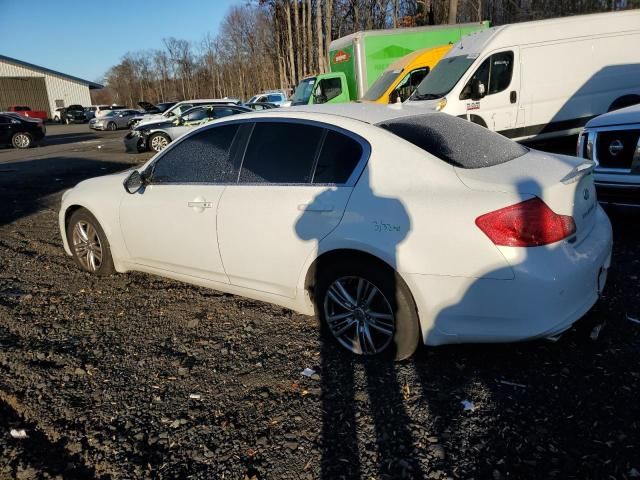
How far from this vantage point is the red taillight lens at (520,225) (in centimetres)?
262

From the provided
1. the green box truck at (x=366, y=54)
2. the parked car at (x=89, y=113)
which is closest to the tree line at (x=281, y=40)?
the green box truck at (x=366, y=54)

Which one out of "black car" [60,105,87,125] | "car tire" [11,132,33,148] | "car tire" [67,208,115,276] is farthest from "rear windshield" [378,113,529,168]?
"black car" [60,105,87,125]

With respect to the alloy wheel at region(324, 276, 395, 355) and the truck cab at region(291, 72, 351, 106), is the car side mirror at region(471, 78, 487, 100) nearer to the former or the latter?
the truck cab at region(291, 72, 351, 106)

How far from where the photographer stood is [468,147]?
3.29m

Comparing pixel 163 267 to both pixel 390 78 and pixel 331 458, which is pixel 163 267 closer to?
pixel 331 458

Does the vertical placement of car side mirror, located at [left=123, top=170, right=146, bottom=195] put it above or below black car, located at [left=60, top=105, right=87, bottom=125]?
below

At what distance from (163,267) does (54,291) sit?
4.31 feet

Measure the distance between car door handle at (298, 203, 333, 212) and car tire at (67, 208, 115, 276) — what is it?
7.84 ft

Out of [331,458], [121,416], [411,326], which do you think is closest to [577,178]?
[411,326]

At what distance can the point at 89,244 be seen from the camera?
16.2 ft

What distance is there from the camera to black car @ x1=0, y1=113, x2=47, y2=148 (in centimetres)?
2219

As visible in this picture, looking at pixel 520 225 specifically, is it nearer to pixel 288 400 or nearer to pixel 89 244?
pixel 288 400

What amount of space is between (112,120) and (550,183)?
38.6m

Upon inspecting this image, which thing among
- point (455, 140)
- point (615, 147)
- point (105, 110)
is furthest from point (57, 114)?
point (455, 140)
